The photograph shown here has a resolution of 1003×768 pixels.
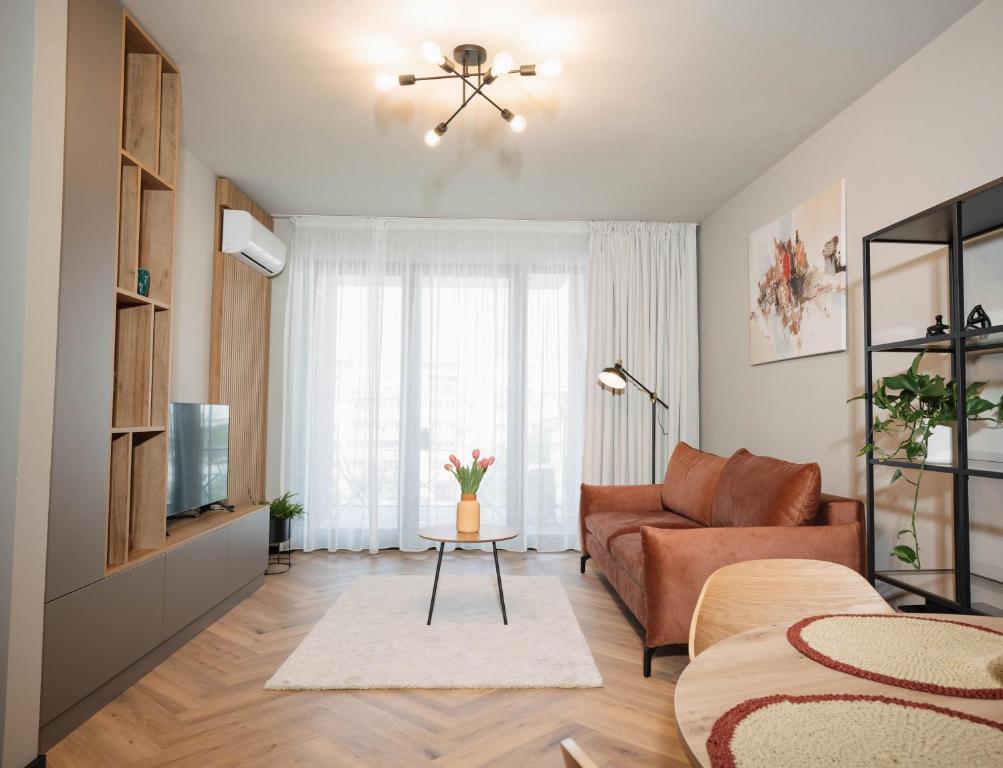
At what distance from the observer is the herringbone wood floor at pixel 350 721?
212 cm

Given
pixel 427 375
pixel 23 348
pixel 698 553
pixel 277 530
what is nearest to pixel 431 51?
pixel 23 348

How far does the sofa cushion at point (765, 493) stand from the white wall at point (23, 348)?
2.80 meters

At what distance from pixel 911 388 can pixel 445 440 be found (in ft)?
11.8

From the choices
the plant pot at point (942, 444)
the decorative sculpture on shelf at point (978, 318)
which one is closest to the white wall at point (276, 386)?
the plant pot at point (942, 444)

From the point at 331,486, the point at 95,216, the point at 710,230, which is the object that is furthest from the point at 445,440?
the point at 95,216

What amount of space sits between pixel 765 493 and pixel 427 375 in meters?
3.03

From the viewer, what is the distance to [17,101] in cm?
198

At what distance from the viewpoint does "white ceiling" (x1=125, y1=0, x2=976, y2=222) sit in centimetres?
261

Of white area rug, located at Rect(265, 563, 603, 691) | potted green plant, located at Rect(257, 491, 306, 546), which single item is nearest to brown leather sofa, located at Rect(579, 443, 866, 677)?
white area rug, located at Rect(265, 563, 603, 691)

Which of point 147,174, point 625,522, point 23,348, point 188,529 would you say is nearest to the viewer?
point 23,348

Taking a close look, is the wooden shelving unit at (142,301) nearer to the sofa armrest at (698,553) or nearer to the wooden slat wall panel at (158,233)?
the wooden slat wall panel at (158,233)

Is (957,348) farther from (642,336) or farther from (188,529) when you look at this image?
(188,529)

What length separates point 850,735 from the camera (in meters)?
0.75

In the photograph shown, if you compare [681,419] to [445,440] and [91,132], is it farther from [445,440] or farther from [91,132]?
[91,132]
